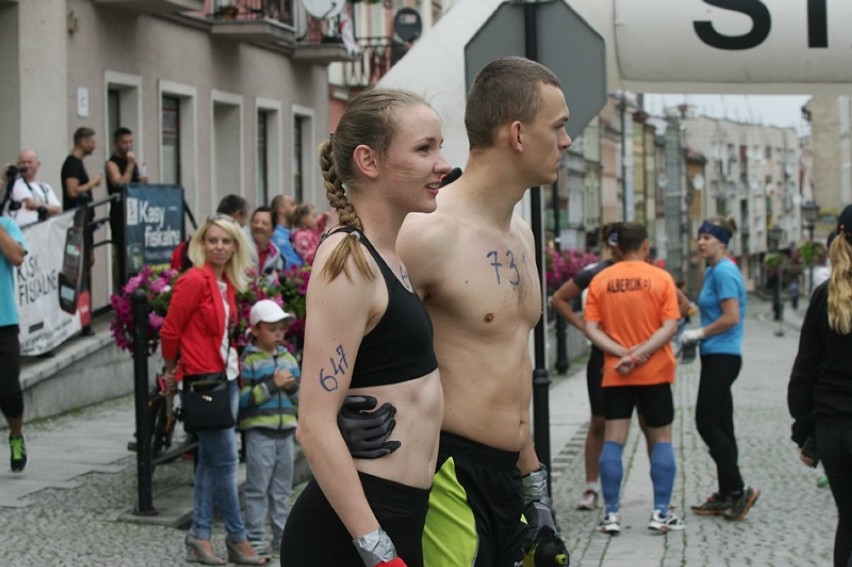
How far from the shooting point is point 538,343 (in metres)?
8.50

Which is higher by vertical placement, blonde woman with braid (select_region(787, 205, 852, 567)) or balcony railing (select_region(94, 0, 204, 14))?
balcony railing (select_region(94, 0, 204, 14))

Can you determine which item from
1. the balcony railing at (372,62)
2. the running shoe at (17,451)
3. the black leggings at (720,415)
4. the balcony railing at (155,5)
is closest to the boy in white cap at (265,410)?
the running shoe at (17,451)

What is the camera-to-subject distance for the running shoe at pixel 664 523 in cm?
934

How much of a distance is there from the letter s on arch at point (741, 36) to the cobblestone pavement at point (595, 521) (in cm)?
266

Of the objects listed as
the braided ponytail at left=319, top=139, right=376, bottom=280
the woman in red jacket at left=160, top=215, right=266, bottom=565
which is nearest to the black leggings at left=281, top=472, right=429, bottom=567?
the braided ponytail at left=319, top=139, right=376, bottom=280

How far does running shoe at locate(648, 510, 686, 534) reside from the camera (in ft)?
30.7

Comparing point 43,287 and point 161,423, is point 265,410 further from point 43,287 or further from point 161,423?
point 43,287

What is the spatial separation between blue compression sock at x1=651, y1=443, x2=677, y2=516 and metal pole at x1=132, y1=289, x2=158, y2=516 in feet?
9.52

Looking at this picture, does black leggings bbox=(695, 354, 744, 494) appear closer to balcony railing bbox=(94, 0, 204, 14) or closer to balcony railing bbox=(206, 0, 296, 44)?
balcony railing bbox=(94, 0, 204, 14)

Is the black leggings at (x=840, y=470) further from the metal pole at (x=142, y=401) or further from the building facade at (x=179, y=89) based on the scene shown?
the building facade at (x=179, y=89)

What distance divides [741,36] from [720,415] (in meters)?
2.94

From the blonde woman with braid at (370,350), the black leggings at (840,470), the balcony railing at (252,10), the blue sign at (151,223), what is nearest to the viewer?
the blonde woman with braid at (370,350)

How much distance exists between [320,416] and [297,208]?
1083 cm

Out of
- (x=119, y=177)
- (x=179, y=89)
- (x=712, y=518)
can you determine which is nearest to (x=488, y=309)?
(x=712, y=518)
